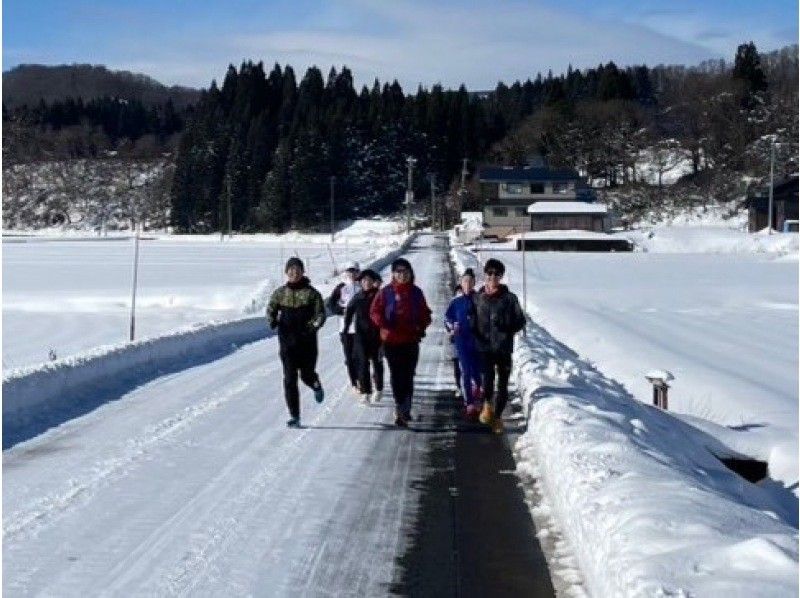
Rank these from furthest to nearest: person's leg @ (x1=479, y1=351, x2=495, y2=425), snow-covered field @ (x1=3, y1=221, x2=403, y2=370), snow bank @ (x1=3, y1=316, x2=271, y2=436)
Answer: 1. snow-covered field @ (x1=3, y1=221, x2=403, y2=370)
2. snow bank @ (x1=3, y1=316, x2=271, y2=436)
3. person's leg @ (x1=479, y1=351, x2=495, y2=425)

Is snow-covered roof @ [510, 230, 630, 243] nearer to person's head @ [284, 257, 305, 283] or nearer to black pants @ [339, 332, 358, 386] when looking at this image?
black pants @ [339, 332, 358, 386]

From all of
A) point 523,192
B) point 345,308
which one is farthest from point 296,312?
point 523,192

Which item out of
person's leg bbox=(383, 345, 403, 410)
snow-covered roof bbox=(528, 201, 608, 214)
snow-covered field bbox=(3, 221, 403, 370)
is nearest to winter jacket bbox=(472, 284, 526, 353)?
person's leg bbox=(383, 345, 403, 410)

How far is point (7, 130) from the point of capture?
143625mm

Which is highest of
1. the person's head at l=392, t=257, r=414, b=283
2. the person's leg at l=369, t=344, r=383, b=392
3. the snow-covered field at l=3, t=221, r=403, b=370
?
the person's head at l=392, t=257, r=414, b=283

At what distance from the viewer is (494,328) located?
1073cm

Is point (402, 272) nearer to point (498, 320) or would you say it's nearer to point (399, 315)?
point (399, 315)

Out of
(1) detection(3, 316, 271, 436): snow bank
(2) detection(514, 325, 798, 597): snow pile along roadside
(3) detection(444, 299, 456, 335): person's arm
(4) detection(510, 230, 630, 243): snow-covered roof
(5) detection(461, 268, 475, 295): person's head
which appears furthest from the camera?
(4) detection(510, 230, 630, 243): snow-covered roof

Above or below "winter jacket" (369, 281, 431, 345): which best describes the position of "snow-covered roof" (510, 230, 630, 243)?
above

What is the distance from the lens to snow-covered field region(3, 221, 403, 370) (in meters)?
24.3

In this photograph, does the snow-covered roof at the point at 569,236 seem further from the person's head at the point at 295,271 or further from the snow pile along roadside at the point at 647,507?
the snow pile along roadside at the point at 647,507

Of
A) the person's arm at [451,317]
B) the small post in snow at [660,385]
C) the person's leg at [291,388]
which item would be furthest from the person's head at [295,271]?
the small post in snow at [660,385]

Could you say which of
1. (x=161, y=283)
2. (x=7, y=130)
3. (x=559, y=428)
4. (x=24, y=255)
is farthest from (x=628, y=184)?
(x=559, y=428)

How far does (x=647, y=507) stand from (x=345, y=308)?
7.49 metres
